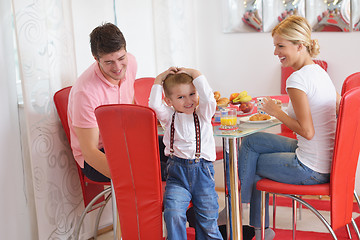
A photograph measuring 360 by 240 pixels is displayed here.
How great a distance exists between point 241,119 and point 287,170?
32 cm

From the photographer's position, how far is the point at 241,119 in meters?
2.27

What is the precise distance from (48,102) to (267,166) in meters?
1.19

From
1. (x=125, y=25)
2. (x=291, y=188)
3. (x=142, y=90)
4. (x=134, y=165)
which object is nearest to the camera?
(x=134, y=165)

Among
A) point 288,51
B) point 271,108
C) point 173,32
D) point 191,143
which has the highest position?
point 173,32

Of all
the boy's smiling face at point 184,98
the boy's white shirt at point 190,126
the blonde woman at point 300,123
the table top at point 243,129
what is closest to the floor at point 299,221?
the blonde woman at point 300,123

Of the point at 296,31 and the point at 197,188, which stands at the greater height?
the point at 296,31

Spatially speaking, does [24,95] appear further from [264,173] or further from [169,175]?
[264,173]

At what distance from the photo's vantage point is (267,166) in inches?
87.9

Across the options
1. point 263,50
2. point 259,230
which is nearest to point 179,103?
point 259,230

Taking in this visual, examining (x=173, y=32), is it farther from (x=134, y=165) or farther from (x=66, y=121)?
(x=134, y=165)

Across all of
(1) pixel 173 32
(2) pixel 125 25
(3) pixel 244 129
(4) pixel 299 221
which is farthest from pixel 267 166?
(1) pixel 173 32

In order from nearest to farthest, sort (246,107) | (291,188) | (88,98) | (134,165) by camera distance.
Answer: (134,165), (291,188), (88,98), (246,107)

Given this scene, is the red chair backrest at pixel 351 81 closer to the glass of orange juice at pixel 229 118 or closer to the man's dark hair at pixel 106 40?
the glass of orange juice at pixel 229 118

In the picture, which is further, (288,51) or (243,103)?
(243,103)
